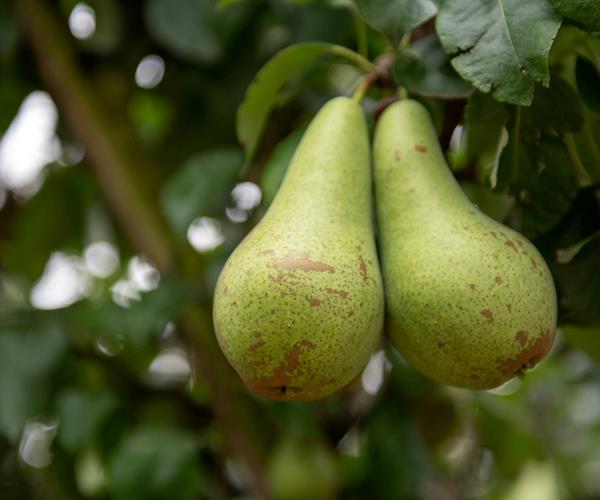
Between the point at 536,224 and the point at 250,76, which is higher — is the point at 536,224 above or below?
above

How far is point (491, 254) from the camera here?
572mm

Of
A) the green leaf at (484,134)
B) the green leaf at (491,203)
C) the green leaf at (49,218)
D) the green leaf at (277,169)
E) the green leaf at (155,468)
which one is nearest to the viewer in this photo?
the green leaf at (484,134)

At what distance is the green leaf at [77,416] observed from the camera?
1226mm

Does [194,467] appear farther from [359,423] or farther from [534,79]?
[534,79]

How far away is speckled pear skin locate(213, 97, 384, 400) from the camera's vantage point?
1.77ft

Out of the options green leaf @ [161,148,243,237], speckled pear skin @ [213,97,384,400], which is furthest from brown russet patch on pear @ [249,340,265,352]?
A: green leaf @ [161,148,243,237]

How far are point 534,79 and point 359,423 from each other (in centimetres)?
84

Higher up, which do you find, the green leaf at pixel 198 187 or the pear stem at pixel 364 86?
the pear stem at pixel 364 86

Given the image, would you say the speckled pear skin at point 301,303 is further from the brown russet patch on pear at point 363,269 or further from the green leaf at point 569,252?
the green leaf at point 569,252

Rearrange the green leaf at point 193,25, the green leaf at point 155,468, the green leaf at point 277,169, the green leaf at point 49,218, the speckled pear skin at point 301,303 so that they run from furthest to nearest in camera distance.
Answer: the green leaf at point 49,218 → the green leaf at point 193,25 → the green leaf at point 155,468 → the green leaf at point 277,169 → the speckled pear skin at point 301,303

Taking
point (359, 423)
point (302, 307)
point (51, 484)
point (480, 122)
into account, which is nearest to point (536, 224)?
point (480, 122)

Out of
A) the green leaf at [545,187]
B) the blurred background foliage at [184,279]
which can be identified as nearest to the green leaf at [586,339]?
the blurred background foliage at [184,279]

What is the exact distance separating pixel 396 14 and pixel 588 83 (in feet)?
0.52

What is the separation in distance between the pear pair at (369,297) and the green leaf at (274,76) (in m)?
0.17
